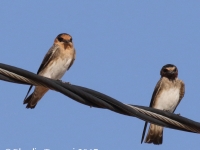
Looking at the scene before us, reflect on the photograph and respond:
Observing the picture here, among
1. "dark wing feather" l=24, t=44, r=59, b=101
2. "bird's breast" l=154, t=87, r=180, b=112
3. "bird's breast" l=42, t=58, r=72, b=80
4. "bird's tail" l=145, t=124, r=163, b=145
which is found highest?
"dark wing feather" l=24, t=44, r=59, b=101

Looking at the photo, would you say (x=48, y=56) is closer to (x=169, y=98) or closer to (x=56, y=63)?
(x=56, y=63)

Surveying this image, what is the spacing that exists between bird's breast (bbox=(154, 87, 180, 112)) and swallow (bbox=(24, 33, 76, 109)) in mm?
1429

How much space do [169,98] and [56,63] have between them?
1730 millimetres

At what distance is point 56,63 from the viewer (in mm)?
8273

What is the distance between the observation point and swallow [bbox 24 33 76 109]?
826 cm

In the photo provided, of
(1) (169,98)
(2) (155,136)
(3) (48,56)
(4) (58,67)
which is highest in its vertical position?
(3) (48,56)

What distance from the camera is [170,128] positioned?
14.3 feet

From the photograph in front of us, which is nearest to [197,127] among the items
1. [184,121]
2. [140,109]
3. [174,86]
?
[184,121]

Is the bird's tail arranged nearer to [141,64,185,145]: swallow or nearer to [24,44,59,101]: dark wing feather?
[141,64,185,145]: swallow

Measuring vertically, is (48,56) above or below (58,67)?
above

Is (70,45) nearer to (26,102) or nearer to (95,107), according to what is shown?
(26,102)

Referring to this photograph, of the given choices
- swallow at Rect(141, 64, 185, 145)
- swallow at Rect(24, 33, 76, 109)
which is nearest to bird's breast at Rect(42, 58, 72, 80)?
swallow at Rect(24, 33, 76, 109)

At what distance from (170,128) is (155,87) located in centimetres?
436

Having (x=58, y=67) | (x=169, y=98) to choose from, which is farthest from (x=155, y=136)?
(x=58, y=67)
